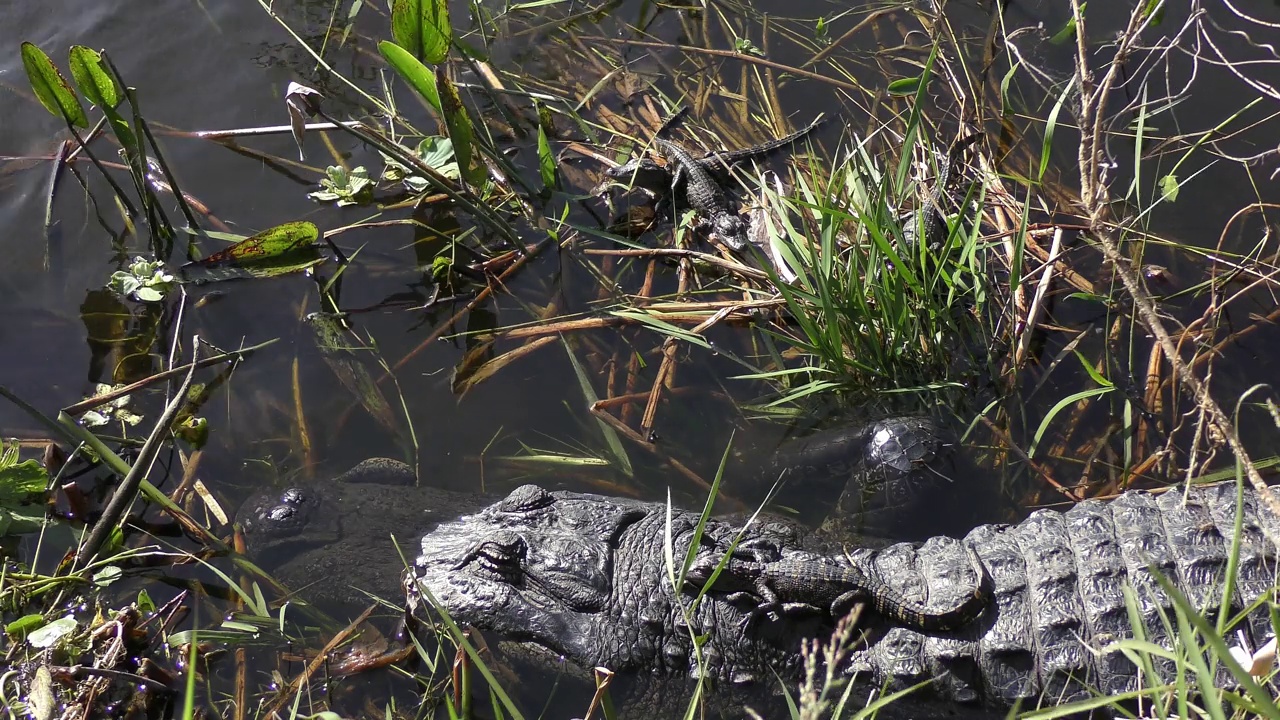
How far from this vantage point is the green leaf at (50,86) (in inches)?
122

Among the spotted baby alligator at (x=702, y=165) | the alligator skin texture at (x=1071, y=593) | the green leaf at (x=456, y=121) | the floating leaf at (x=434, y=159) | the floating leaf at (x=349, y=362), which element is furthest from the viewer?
the spotted baby alligator at (x=702, y=165)

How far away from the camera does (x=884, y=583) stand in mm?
2623

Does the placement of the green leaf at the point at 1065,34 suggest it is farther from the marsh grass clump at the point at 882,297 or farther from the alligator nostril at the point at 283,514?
the alligator nostril at the point at 283,514

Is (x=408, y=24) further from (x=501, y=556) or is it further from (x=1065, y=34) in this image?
(x=1065, y=34)

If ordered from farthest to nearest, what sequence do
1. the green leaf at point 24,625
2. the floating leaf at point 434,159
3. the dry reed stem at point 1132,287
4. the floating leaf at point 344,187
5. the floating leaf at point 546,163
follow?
the floating leaf at point 344,187 → the floating leaf at point 434,159 → the floating leaf at point 546,163 → the green leaf at point 24,625 → the dry reed stem at point 1132,287

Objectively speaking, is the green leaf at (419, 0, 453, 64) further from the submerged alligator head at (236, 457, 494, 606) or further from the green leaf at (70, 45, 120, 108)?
the submerged alligator head at (236, 457, 494, 606)

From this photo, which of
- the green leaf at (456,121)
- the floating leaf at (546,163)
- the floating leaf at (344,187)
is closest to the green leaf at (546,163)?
the floating leaf at (546,163)

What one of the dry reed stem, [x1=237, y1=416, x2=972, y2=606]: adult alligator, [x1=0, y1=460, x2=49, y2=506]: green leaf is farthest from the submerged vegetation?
the dry reed stem

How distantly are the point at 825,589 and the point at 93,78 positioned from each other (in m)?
2.80

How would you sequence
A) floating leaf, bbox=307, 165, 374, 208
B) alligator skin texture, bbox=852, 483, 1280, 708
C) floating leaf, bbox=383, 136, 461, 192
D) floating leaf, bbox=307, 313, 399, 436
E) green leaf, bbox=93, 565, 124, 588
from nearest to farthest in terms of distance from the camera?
1. alligator skin texture, bbox=852, 483, 1280, 708
2. green leaf, bbox=93, 565, 124, 588
3. floating leaf, bbox=307, 313, 399, 436
4. floating leaf, bbox=383, 136, 461, 192
5. floating leaf, bbox=307, 165, 374, 208

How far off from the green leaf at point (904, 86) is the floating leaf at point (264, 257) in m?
2.39

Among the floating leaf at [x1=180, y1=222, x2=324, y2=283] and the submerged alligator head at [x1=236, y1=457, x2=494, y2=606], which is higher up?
the floating leaf at [x1=180, y1=222, x2=324, y2=283]

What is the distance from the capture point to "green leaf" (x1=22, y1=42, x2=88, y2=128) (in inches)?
122

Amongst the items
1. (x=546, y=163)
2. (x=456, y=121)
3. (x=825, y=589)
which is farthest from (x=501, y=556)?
(x=546, y=163)
